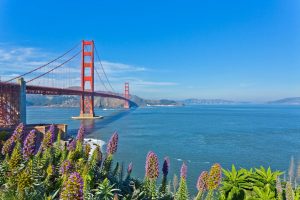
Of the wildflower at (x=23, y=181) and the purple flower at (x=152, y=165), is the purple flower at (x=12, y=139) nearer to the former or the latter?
the wildflower at (x=23, y=181)

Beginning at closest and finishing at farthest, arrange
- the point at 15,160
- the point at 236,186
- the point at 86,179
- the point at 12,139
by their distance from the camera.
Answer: the point at 86,179, the point at 15,160, the point at 12,139, the point at 236,186

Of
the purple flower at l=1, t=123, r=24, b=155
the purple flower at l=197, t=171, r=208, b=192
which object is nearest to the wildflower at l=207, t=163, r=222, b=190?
the purple flower at l=197, t=171, r=208, b=192

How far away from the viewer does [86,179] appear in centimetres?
413

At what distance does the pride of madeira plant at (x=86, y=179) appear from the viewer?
13.7 ft

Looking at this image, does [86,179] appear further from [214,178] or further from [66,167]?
[214,178]

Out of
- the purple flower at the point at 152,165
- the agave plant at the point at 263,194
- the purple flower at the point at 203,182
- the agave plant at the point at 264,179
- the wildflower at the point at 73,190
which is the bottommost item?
the agave plant at the point at 263,194

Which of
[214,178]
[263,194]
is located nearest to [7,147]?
[214,178]

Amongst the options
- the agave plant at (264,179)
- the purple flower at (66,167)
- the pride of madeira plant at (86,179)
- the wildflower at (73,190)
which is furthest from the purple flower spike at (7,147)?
the agave plant at (264,179)

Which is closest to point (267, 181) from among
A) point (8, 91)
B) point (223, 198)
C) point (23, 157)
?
point (223, 198)

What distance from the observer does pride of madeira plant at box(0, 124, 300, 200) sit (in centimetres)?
418

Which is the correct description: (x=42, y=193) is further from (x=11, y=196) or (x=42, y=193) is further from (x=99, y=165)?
(x=99, y=165)

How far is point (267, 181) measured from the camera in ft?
21.2

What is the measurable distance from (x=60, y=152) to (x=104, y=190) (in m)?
1.98

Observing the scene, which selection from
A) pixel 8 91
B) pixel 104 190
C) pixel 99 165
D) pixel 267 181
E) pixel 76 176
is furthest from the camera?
pixel 8 91
